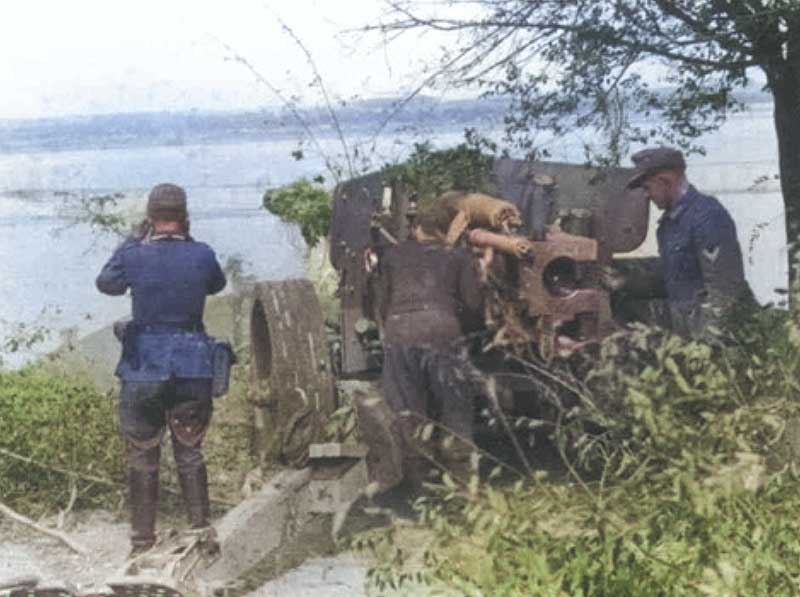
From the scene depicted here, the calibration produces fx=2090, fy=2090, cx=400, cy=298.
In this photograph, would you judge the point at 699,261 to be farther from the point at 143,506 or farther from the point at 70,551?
the point at 70,551

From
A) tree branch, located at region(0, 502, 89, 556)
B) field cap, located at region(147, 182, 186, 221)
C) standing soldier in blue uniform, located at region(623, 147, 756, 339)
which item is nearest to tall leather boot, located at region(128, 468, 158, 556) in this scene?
tree branch, located at region(0, 502, 89, 556)

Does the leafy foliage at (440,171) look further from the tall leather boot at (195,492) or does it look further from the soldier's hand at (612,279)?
the tall leather boot at (195,492)

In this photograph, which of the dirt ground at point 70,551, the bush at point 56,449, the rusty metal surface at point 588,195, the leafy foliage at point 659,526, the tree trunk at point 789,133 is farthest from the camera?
the tree trunk at point 789,133

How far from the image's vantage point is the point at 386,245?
8.31 meters

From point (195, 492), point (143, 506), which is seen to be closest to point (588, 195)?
point (195, 492)

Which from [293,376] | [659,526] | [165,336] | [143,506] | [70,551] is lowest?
[70,551]

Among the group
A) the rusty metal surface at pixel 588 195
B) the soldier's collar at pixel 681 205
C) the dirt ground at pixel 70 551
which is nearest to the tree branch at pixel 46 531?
the dirt ground at pixel 70 551

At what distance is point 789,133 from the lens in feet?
29.7

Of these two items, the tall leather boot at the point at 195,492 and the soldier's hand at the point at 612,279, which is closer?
the tall leather boot at the point at 195,492

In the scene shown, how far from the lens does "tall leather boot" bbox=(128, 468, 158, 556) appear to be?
7910 mm

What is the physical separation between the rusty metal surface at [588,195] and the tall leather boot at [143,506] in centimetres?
184

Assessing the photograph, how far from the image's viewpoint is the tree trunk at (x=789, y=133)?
892 cm

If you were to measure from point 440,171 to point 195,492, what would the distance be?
166 centimetres

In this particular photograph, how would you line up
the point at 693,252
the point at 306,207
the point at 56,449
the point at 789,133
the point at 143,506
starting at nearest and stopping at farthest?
the point at 143,506 → the point at 693,252 → the point at 56,449 → the point at 789,133 → the point at 306,207
